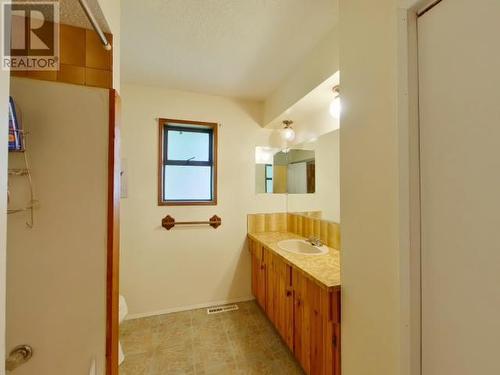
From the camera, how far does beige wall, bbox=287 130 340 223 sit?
6.27 feet

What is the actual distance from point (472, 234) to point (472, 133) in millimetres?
301

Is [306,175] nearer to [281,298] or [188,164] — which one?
[281,298]

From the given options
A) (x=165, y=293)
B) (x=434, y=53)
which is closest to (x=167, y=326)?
(x=165, y=293)

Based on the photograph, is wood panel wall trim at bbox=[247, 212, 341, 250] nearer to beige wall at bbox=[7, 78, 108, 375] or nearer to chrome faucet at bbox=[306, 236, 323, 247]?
chrome faucet at bbox=[306, 236, 323, 247]

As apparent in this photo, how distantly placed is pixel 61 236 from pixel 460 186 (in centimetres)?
157

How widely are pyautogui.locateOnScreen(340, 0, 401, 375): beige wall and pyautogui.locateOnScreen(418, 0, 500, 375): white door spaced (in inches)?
3.7

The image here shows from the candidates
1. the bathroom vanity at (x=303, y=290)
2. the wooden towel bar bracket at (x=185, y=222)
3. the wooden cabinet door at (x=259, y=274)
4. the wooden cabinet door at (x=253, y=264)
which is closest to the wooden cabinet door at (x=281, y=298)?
the bathroom vanity at (x=303, y=290)

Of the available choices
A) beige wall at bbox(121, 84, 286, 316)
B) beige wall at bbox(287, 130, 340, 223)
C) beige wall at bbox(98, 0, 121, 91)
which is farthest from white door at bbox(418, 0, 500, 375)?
beige wall at bbox(121, 84, 286, 316)

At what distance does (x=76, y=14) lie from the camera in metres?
1.01

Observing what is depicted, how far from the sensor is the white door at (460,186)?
604mm

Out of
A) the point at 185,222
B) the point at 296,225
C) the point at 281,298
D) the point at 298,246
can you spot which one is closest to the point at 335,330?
the point at 281,298

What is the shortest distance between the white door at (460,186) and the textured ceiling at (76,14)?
4.38 ft

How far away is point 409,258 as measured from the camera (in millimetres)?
788

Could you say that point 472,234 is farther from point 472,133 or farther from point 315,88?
point 315,88
